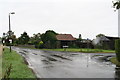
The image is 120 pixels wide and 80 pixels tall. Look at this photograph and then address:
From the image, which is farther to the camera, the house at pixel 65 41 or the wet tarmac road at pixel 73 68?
the house at pixel 65 41

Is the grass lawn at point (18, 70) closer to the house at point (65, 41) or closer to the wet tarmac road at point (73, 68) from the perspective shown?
the wet tarmac road at point (73, 68)

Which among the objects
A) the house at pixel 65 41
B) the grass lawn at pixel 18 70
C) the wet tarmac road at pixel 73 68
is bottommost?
the wet tarmac road at pixel 73 68

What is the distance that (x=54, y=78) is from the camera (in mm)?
8930

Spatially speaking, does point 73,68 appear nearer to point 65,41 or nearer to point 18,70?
point 18,70

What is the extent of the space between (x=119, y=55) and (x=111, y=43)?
32140mm

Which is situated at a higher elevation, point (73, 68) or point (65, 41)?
point (65, 41)

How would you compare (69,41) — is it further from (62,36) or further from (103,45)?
(103,45)

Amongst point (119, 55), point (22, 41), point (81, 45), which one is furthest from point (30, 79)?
point (22, 41)

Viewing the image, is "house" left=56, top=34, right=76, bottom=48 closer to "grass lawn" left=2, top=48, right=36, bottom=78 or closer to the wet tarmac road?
the wet tarmac road

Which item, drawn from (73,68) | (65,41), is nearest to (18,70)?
(73,68)

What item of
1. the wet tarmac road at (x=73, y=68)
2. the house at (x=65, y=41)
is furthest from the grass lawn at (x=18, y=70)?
the house at (x=65, y=41)

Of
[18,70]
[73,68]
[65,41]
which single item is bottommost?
[73,68]

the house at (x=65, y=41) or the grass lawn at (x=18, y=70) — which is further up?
the house at (x=65, y=41)

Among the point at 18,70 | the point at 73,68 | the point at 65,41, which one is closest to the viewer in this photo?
the point at 18,70
